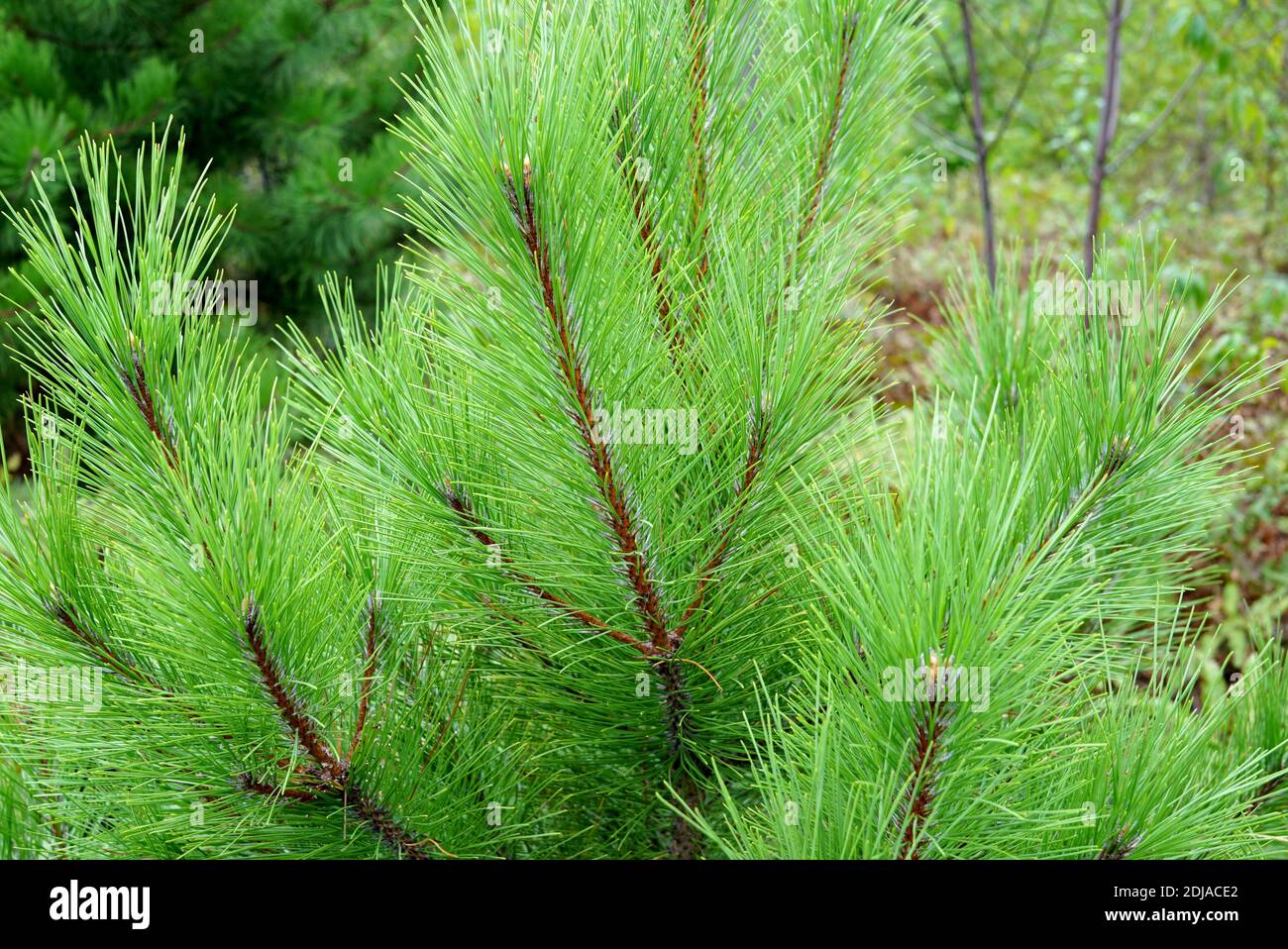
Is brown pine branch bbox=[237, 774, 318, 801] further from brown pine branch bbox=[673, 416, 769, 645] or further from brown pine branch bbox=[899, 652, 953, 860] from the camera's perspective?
brown pine branch bbox=[899, 652, 953, 860]

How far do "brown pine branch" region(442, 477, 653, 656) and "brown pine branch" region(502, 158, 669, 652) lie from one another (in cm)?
4

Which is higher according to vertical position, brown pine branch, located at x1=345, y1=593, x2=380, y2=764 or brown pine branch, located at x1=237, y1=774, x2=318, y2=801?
brown pine branch, located at x1=345, y1=593, x2=380, y2=764

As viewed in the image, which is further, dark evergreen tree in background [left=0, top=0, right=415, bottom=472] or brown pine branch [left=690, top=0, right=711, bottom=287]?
dark evergreen tree in background [left=0, top=0, right=415, bottom=472]

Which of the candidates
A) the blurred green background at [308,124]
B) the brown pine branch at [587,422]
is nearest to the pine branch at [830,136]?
the brown pine branch at [587,422]

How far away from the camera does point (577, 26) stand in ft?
3.09

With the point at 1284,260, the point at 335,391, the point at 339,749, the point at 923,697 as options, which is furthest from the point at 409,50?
the point at 1284,260

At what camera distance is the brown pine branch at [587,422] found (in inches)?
32.8

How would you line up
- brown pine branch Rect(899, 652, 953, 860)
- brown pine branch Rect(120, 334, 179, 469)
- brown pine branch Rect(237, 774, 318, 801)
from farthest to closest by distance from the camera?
brown pine branch Rect(237, 774, 318, 801)
brown pine branch Rect(120, 334, 179, 469)
brown pine branch Rect(899, 652, 953, 860)

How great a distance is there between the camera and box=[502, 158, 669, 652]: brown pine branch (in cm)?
83

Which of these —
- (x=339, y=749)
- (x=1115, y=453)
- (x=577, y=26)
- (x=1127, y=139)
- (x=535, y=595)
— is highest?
(x=1127, y=139)

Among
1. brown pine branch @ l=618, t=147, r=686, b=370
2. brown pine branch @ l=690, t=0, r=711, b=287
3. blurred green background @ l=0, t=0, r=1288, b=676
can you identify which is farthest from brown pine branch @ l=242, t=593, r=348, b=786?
blurred green background @ l=0, t=0, r=1288, b=676
